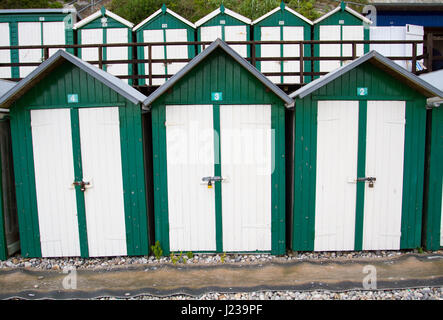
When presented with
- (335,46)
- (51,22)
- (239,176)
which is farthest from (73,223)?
(335,46)

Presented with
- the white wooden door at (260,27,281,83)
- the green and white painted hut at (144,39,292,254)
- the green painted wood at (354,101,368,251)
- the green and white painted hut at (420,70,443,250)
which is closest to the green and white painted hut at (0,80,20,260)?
the green and white painted hut at (144,39,292,254)

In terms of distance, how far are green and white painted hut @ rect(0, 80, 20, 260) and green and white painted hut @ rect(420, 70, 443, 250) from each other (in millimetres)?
7258

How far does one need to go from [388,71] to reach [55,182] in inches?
229

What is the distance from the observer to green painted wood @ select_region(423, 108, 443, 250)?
4.45m

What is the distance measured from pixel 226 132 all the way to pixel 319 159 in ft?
5.29

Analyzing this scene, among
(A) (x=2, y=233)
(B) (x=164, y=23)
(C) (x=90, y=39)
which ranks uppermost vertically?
(B) (x=164, y=23)

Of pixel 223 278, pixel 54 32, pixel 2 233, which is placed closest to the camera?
pixel 223 278

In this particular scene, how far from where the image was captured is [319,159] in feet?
14.5

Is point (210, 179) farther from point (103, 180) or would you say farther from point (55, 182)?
point (55, 182)

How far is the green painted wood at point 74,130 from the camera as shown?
4371 mm

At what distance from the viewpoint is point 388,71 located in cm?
433

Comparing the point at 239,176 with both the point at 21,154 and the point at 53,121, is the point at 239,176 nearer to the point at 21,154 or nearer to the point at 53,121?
the point at 53,121

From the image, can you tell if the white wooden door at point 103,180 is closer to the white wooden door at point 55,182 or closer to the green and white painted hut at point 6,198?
the white wooden door at point 55,182

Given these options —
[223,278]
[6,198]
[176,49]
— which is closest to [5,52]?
[176,49]
